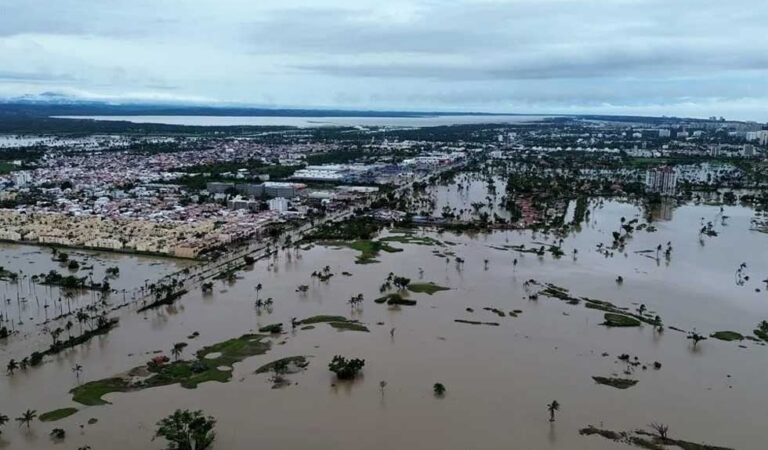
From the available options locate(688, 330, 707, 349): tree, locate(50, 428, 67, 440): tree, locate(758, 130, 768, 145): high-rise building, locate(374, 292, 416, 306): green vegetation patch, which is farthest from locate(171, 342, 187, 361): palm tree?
locate(758, 130, 768, 145): high-rise building

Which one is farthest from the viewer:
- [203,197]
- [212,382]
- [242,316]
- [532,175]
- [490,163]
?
[490,163]

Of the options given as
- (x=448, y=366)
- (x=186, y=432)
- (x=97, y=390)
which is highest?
(x=186, y=432)

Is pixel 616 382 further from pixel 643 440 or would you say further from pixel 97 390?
pixel 97 390

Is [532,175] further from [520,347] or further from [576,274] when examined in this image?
[520,347]

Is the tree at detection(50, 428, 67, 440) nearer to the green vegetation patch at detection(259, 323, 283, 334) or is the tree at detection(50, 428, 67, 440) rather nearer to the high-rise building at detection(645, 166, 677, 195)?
the green vegetation patch at detection(259, 323, 283, 334)

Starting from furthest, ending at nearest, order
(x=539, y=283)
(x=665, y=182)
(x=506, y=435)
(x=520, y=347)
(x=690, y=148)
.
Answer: (x=690, y=148) → (x=665, y=182) → (x=539, y=283) → (x=520, y=347) → (x=506, y=435)

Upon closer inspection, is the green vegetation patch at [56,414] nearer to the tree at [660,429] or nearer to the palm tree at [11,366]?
the palm tree at [11,366]

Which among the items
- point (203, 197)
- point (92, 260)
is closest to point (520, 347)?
point (92, 260)

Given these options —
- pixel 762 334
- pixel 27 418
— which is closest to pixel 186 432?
pixel 27 418
